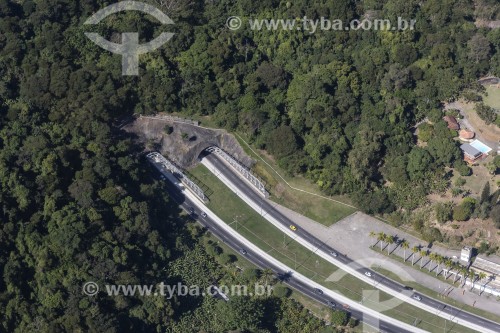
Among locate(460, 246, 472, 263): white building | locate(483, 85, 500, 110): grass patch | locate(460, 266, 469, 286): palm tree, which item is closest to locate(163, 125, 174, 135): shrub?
locate(460, 246, 472, 263): white building

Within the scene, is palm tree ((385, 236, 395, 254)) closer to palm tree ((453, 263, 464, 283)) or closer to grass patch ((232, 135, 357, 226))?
grass patch ((232, 135, 357, 226))

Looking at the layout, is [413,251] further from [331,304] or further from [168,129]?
[168,129]

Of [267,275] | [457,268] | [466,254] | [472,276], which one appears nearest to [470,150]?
[466,254]

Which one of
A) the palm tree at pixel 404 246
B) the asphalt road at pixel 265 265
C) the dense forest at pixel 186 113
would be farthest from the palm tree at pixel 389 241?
the asphalt road at pixel 265 265

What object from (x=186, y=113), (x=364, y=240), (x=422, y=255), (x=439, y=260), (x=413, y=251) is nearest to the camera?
(x=439, y=260)

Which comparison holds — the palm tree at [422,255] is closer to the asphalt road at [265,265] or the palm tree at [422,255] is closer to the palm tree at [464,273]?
the palm tree at [464,273]

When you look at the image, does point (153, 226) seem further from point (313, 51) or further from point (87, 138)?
point (313, 51)
